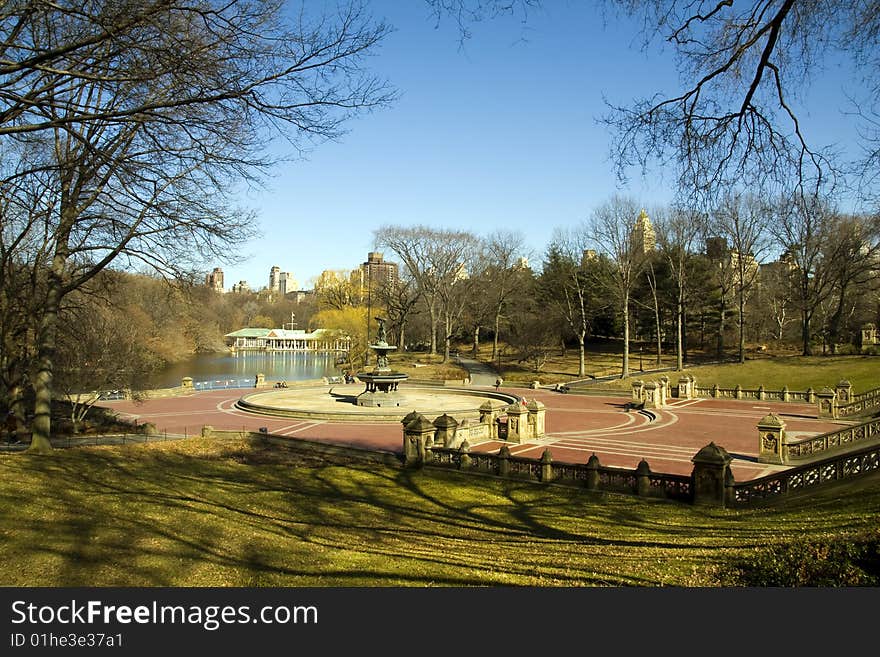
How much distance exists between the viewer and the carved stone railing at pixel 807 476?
12.3 m

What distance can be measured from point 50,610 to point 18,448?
1777 cm

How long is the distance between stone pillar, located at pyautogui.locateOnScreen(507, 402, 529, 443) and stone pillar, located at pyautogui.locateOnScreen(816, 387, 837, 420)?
16.7m

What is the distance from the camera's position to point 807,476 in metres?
13.1

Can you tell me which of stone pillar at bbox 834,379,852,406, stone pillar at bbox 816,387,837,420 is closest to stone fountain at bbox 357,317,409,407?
stone pillar at bbox 816,387,837,420

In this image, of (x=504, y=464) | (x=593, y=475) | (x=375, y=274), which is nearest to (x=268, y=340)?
(x=375, y=274)

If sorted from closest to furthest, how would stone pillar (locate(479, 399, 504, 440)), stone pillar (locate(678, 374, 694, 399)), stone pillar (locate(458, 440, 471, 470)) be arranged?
stone pillar (locate(458, 440, 471, 470)), stone pillar (locate(479, 399, 504, 440)), stone pillar (locate(678, 374, 694, 399))

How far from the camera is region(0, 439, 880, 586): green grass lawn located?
6660mm

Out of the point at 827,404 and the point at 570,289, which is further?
the point at 570,289

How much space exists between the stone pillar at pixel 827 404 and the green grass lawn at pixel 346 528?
21.5 m

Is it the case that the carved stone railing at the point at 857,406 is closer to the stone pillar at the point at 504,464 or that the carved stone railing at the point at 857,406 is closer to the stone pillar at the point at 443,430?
the stone pillar at the point at 504,464

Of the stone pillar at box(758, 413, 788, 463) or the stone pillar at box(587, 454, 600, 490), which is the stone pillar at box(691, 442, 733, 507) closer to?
the stone pillar at box(587, 454, 600, 490)

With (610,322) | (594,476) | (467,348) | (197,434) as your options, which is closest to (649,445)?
(594,476)

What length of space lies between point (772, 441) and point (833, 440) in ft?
5.60

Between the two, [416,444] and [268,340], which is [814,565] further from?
[268,340]
